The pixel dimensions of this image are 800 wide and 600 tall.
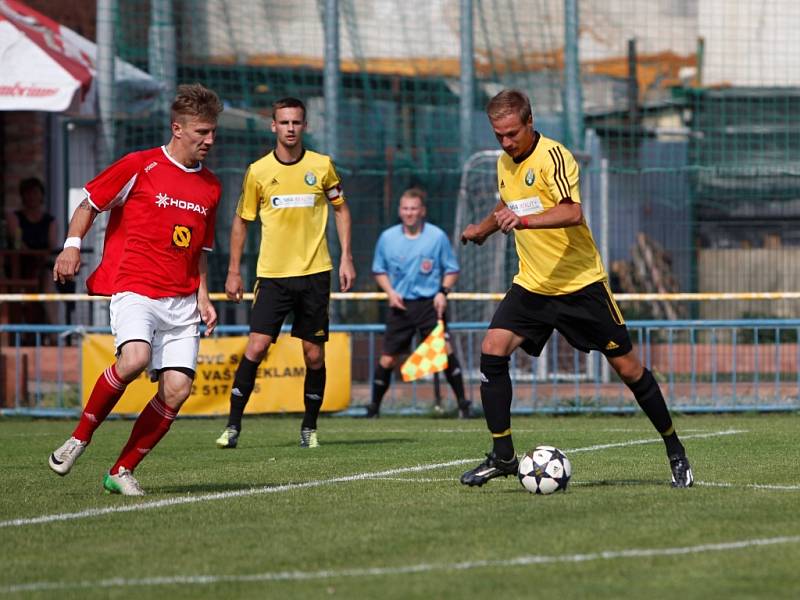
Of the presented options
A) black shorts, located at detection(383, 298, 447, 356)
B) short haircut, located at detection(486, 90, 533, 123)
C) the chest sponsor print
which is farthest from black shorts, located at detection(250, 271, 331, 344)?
black shorts, located at detection(383, 298, 447, 356)

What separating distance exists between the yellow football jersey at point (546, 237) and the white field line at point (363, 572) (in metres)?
2.37

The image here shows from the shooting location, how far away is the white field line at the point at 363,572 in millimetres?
5176

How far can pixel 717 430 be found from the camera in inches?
480

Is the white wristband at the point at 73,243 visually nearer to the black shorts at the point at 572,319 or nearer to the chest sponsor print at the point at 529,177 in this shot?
the black shorts at the point at 572,319

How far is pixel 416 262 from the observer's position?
14.6 metres

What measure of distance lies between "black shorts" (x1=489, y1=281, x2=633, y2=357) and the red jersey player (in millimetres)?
1570

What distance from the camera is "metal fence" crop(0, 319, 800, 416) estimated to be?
14.8 metres

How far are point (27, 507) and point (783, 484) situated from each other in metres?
Result: 3.68

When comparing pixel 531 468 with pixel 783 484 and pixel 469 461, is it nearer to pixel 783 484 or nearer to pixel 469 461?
pixel 783 484

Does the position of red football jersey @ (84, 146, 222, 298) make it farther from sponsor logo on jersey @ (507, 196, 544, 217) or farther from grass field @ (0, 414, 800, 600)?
sponsor logo on jersey @ (507, 196, 544, 217)

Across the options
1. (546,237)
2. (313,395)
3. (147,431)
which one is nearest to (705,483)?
(546,237)

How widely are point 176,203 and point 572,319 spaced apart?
205 cm

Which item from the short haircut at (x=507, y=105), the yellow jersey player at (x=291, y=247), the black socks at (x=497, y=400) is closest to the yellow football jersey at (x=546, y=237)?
the short haircut at (x=507, y=105)

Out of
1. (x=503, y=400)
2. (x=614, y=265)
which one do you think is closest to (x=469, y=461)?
(x=503, y=400)
